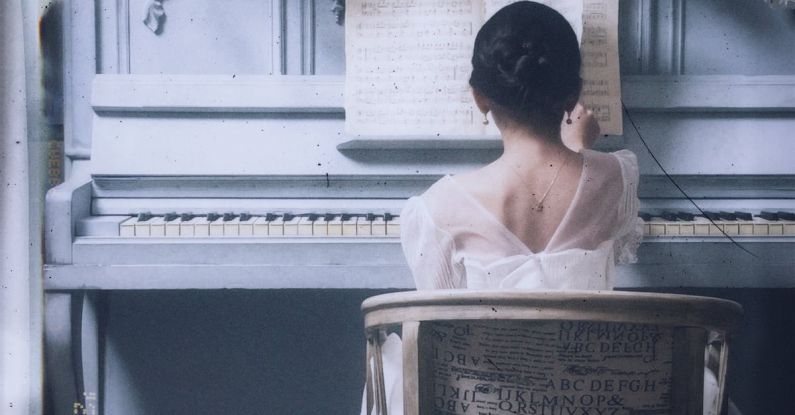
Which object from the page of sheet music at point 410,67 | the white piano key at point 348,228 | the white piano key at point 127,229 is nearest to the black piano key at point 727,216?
the page of sheet music at point 410,67

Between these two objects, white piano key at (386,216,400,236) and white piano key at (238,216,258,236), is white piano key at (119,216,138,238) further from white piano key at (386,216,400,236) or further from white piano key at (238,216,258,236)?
white piano key at (386,216,400,236)

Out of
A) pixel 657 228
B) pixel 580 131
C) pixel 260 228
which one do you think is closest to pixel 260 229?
pixel 260 228

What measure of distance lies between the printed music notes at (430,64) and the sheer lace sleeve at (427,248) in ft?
1.84

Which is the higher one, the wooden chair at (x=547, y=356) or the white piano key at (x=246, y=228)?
the white piano key at (x=246, y=228)

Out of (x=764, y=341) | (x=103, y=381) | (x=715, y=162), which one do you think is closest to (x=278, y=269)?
(x=103, y=381)

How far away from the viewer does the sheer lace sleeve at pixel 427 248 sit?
123 centimetres

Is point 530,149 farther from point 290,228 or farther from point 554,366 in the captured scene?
point 290,228

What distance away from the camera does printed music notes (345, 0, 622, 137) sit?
5.81 feet

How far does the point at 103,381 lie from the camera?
2059 millimetres

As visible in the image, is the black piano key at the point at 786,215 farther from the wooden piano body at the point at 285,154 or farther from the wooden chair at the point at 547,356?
the wooden chair at the point at 547,356

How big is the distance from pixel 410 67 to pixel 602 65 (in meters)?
0.50

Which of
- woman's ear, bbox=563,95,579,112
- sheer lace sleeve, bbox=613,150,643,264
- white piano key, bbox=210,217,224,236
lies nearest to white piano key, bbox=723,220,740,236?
sheer lace sleeve, bbox=613,150,643,264

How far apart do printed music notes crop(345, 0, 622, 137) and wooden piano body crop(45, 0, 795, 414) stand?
58 mm

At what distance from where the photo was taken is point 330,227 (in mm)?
1625
